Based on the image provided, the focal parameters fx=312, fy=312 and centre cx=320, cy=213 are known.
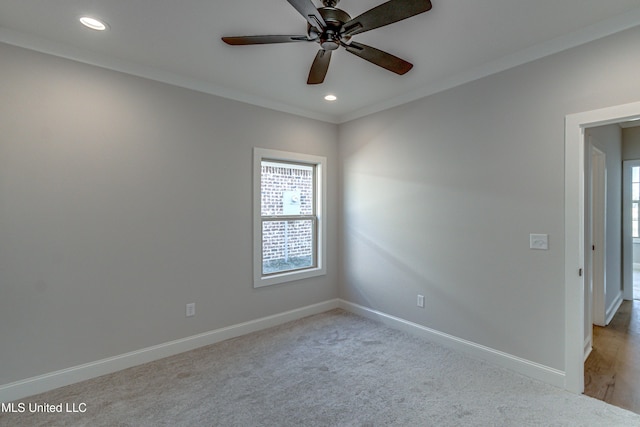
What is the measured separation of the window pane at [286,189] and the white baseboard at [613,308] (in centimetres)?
391

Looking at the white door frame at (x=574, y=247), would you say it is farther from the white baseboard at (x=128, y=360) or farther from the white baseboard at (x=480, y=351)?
the white baseboard at (x=128, y=360)

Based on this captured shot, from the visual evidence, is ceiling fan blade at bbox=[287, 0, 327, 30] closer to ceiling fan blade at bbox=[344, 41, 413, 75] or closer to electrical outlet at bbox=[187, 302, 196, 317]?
ceiling fan blade at bbox=[344, 41, 413, 75]

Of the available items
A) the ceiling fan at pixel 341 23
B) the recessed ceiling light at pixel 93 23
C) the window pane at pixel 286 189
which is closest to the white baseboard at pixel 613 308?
the window pane at pixel 286 189

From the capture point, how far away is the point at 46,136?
2.46 m

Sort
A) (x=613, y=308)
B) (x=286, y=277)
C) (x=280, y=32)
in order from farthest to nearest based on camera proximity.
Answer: (x=613, y=308) → (x=286, y=277) → (x=280, y=32)

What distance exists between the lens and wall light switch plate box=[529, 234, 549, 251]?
253 cm

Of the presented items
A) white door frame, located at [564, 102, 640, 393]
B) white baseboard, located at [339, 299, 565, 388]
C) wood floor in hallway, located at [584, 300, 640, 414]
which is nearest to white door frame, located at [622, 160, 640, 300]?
wood floor in hallway, located at [584, 300, 640, 414]

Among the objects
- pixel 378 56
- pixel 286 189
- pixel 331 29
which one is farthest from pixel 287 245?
pixel 331 29

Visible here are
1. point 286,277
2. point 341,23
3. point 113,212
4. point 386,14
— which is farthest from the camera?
point 286,277

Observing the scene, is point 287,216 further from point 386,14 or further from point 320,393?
point 386,14

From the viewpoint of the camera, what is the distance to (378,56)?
81.0 inches

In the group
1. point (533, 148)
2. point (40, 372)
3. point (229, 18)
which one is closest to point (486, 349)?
point (533, 148)

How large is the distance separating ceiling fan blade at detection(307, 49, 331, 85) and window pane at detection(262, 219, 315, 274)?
6.40 feet

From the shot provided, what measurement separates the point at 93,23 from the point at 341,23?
1794 millimetres
